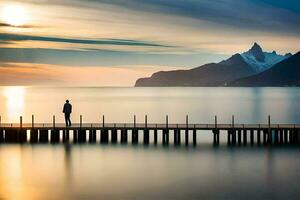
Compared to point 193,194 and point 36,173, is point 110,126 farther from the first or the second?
point 193,194

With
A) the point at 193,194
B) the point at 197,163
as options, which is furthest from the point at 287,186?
the point at 197,163

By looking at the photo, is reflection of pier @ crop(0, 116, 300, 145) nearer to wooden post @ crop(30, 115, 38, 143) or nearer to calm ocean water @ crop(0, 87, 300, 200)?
wooden post @ crop(30, 115, 38, 143)

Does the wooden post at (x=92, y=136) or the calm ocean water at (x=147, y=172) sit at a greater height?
the wooden post at (x=92, y=136)

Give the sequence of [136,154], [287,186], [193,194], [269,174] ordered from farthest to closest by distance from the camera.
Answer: [136,154] < [269,174] < [287,186] < [193,194]

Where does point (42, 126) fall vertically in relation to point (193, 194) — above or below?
above

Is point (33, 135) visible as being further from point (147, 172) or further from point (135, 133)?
point (147, 172)

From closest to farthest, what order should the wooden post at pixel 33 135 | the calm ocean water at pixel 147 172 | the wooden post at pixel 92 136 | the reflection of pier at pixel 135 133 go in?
the calm ocean water at pixel 147 172 < the reflection of pier at pixel 135 133 < the wooden post at pixel 33 135 < the wooden post at pixel 92 136

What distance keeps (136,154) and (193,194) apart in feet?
47.1

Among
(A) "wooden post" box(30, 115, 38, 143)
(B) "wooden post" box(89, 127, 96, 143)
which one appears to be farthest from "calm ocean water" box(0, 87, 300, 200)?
(B) "wooden post" box(89, 127, 96, 143)

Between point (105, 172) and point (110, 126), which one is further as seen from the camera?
point (110, 126)

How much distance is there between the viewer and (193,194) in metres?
29.8

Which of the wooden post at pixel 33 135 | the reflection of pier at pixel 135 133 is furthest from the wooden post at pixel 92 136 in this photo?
the wooden post at pixel 33 135

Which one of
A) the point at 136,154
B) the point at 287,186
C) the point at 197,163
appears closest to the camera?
the point at 287,186

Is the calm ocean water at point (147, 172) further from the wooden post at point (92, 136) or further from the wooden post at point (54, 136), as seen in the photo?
the wooden post at point (92, 136)
